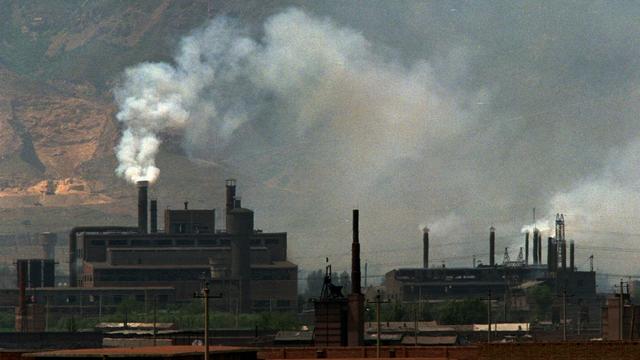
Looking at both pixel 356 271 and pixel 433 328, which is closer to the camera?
pixel 356 271

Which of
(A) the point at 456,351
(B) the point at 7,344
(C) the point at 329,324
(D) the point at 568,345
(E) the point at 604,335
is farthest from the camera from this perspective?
(B) the point at 7,344

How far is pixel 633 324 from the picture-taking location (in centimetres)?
12494

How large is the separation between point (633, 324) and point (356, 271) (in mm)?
18689

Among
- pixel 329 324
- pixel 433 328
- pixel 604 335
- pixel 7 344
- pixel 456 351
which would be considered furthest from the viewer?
pixel 433 328

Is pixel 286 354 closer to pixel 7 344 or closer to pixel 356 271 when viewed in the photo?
pixel 356 271

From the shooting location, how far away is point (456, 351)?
94.3m

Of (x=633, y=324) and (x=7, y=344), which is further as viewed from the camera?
(x=7, y=344)

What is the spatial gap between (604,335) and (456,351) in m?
38.3

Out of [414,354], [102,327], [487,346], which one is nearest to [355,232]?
[414,354]

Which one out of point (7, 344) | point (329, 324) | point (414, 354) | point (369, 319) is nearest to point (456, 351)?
point (414, 354)

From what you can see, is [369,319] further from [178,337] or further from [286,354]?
[286,354]

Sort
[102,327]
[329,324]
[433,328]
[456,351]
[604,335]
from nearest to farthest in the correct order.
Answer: [456,351] → [329,324] → [604,335] → [433,328] → [102,327]

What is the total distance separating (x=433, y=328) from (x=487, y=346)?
348 feet

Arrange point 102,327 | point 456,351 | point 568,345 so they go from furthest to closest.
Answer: point 102,327 < point 456,351 < point 568,345
